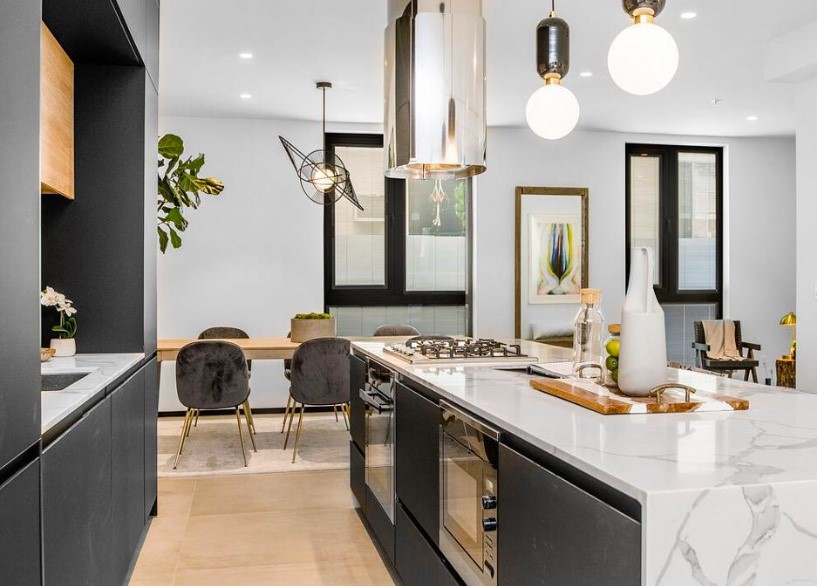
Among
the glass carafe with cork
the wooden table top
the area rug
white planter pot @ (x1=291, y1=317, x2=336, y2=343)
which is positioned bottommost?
the area rug

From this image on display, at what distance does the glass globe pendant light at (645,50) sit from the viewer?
1.92m

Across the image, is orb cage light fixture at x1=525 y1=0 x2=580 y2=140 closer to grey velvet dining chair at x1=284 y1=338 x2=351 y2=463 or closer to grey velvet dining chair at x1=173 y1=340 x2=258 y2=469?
grey velvet dining chair at x1=284 y1=338 x2=351 y2=463

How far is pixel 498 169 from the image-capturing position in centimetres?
716

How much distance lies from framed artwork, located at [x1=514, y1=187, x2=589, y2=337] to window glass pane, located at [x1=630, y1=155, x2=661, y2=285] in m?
0.66

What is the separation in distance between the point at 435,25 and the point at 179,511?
2.67m

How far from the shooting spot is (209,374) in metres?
4.65

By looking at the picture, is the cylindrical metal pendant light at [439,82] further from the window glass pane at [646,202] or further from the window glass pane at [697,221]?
the window glass pane at [697,221]

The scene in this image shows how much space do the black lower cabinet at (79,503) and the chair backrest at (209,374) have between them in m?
2.34

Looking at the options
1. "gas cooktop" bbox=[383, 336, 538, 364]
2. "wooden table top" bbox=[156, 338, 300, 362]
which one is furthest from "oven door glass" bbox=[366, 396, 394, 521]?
"wooden table top" bbox=[156, 338, 300, 362]

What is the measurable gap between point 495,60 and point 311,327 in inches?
88.7

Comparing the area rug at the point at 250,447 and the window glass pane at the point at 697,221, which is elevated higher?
the window glass pane at the point at 697,221

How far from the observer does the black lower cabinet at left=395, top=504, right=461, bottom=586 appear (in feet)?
6.84

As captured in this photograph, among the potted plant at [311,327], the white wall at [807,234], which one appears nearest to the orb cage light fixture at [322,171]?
the potted plant at [311,327]

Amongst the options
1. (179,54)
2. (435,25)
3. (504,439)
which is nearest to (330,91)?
(179,54)
